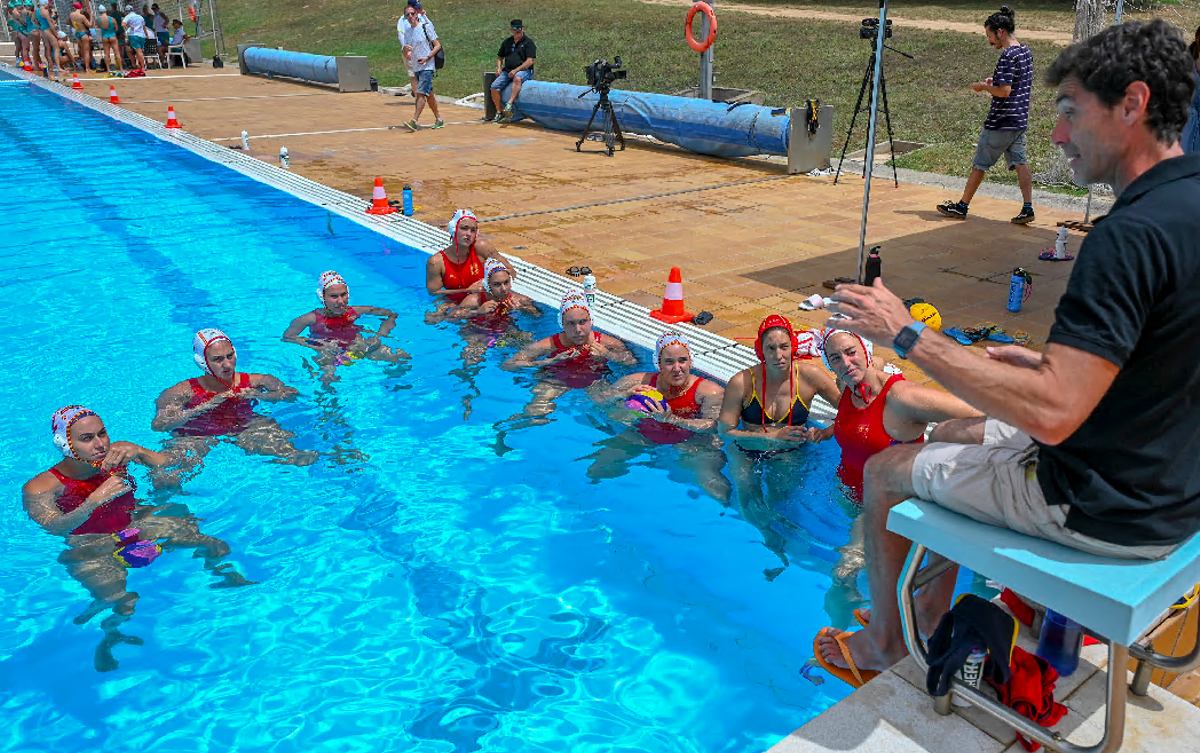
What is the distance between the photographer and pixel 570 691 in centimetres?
440

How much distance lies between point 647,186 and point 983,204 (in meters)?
4.37

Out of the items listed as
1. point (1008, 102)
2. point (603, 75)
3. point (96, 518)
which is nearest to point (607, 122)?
point (603, 75)

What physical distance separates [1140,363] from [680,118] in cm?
1345

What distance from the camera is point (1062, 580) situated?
2.36 metres

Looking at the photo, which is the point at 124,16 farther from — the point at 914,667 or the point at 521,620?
the point at 914,667

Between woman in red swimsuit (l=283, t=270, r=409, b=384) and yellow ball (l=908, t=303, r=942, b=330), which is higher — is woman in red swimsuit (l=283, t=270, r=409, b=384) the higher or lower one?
the lower one

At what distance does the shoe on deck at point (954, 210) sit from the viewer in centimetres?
1049

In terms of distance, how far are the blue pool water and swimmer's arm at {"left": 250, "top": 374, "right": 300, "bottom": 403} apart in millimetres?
84

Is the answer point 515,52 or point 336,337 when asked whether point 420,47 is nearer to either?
point 515,52

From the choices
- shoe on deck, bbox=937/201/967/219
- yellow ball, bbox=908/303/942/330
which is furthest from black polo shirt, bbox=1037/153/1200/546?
shoe on deck, bbox=937/201/967/219

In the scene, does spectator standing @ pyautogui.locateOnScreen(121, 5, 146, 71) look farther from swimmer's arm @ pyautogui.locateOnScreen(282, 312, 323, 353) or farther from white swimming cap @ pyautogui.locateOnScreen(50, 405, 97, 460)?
white swimming cap @ pyautogui.locateOnScreen(50, 405, 97, 460)

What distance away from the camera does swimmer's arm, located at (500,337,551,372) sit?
743 centimetres

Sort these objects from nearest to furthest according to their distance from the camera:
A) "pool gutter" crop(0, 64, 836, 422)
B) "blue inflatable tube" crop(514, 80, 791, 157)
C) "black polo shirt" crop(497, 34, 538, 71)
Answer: "pool gutter" crop(0, 64, 836, 422) → "blue inflatable tube" crop(514, 80, 791, 157) → "black polo shirt" crop(497, 34, 538, 71)

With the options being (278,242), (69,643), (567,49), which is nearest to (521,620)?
(69,643)
